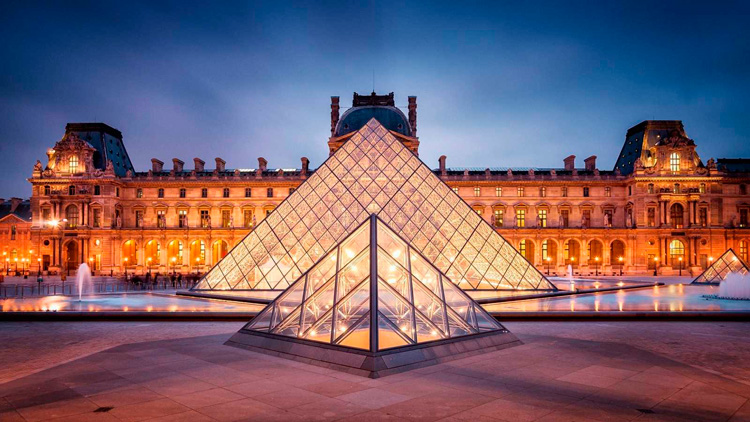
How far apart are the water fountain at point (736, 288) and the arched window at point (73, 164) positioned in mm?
46310

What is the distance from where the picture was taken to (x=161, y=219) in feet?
142

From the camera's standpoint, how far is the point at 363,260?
8438 mm

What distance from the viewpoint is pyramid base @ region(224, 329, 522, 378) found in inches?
274

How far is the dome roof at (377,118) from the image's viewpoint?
4553 centimetres

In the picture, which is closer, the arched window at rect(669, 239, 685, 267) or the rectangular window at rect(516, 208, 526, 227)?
the arched window at rect(669, 239, 685, 267)

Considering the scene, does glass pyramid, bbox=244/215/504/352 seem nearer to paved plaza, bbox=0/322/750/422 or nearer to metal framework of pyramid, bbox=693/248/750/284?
paved plaza, bbox=0/322/750/422

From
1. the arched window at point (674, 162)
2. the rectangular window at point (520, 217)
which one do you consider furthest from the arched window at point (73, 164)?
the arched window at point (674, 162)

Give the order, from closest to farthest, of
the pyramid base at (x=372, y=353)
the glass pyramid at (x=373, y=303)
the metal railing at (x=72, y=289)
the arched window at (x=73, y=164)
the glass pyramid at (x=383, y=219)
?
the pyramid base at (x=372, y=353)
the glass pyramid at (x=373, y=303)
the glass pyramid at (x=383, y=219)
the metal railing at (x=72, y=289)
the arched window at (x=73, y=164)

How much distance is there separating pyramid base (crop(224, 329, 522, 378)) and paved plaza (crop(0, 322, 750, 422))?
203 mm

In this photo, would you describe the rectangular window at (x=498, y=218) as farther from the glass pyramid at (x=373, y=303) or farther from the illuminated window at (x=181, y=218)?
the glass pyramid at (x=373, y=303)

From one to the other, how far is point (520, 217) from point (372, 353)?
3938 cm

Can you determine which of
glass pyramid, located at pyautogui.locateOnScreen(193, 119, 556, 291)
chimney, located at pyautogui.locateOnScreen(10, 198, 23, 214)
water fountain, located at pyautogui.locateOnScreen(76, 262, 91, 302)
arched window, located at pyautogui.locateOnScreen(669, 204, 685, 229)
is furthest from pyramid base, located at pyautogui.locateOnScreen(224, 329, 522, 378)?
chimney, located at pyautogui.locateOnScreen(10, 198, 23, 214)

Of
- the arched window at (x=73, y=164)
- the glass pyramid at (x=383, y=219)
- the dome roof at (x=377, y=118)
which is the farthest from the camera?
the dome roof at (x=377, y=118)

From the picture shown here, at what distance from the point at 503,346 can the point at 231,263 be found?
12.9m
